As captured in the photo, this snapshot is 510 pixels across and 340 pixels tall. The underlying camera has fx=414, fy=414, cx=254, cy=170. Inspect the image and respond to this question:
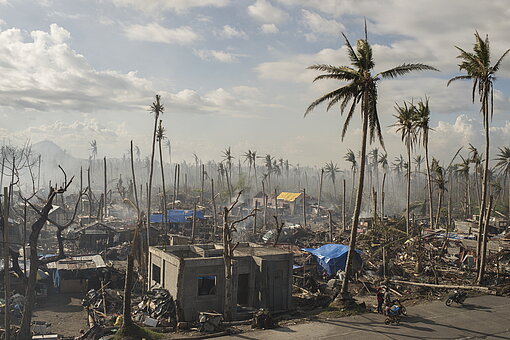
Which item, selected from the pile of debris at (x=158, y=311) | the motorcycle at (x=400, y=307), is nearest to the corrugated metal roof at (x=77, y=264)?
the pile of debris at (x=158, y=311)

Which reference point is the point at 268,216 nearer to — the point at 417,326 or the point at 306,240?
the point at 306,240

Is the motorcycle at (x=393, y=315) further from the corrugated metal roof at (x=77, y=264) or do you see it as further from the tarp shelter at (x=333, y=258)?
the corrugated metal roof at (x=77, y=264)

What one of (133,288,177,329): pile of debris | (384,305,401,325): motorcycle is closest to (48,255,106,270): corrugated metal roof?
(133,288,177,329): pile of debris

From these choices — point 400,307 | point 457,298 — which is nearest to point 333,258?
point 457,298

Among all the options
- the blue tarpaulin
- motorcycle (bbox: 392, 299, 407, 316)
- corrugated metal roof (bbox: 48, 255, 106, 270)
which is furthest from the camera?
the blue tarpaulin

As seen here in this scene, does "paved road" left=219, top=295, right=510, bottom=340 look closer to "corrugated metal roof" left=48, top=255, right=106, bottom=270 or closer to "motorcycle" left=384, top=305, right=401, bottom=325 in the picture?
"motorcycle" left=384, top=305, right=401, bottom=325

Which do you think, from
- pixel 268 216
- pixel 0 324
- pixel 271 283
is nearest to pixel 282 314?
pixel 271 283
